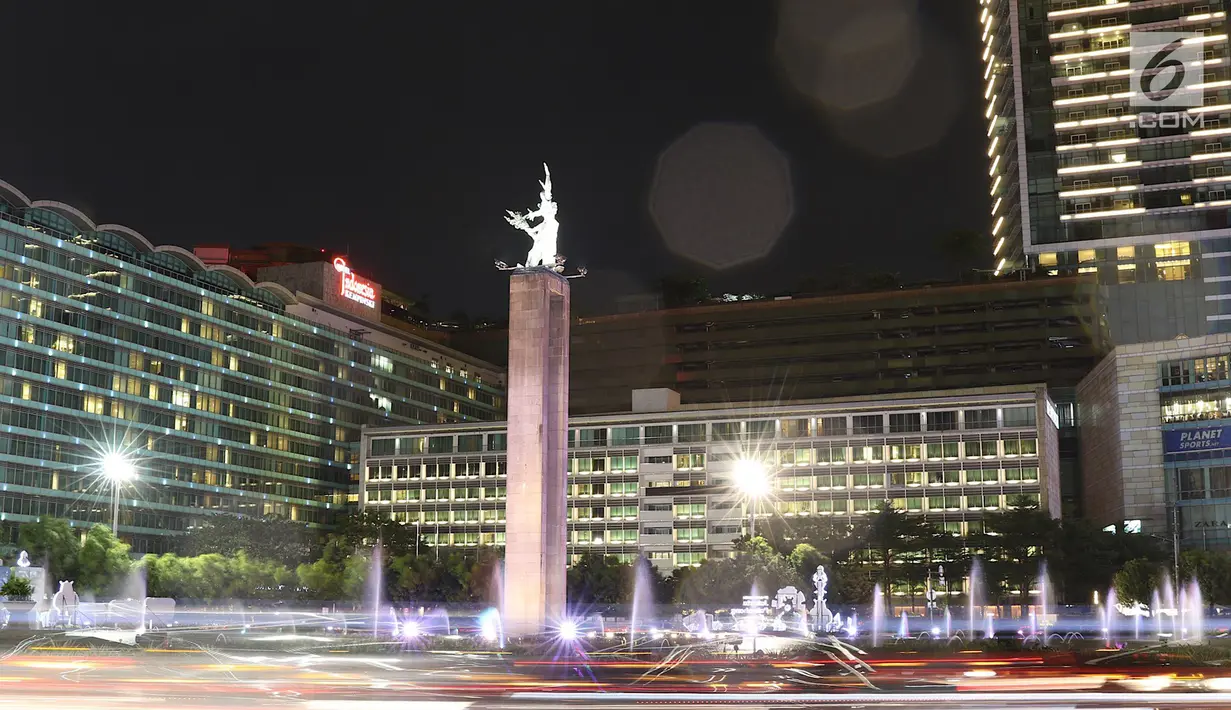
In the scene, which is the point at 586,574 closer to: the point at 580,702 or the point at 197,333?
the point at 197,333

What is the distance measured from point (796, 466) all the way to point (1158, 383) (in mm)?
44014

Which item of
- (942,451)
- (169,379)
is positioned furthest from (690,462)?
(169,379)

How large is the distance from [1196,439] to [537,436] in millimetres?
91803

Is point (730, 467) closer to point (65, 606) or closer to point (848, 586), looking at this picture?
point (848, 586)

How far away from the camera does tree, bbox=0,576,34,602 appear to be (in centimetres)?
10018

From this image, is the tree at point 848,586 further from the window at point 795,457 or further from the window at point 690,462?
the window at point 690,462

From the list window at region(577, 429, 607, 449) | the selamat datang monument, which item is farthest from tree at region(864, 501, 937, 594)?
the selamat datang monument

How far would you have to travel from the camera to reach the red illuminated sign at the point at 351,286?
194 metres

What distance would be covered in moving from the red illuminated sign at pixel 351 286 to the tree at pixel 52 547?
74.4 metres

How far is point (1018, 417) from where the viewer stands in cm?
15350

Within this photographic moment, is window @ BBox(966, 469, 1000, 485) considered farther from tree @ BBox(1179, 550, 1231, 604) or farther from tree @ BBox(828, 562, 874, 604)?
tree @ BBox(1179, 550, 1231, 604)

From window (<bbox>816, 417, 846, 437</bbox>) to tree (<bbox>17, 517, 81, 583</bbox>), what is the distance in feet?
289

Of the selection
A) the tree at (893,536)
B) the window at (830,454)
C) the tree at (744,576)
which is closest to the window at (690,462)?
the window at (830,454)

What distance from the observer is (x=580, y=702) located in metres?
33.1
